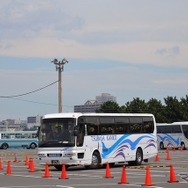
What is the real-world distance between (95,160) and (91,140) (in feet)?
3.37

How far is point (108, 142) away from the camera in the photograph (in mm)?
32281

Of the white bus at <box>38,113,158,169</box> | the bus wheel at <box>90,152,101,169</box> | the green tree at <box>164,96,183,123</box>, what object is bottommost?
the bus wheel at <box>90,152,101,169</box>

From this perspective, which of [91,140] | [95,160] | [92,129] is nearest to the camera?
[91,140]

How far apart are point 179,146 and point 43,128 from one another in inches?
1480

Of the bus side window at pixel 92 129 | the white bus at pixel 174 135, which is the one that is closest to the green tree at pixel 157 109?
the white bus at pixel 174 135

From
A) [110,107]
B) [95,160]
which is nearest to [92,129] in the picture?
[95,160]

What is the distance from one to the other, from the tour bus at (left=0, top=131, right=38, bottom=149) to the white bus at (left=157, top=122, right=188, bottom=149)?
19204mm

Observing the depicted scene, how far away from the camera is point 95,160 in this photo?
30875mm

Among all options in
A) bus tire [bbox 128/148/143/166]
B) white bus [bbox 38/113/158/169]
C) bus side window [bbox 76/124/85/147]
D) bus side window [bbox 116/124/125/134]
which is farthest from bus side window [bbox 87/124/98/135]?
bus tire [bbox 128/148/143/166]

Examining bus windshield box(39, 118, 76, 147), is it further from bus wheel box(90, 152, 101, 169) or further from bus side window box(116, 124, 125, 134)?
bus side window box(116, 124, 125, 134)

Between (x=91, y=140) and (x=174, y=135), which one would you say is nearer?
(x=91, y=140)

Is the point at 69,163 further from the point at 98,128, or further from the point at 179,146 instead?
the point at 179,146

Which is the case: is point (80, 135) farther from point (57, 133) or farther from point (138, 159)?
point (138, 159)

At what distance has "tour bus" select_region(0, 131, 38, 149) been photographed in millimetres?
80875
